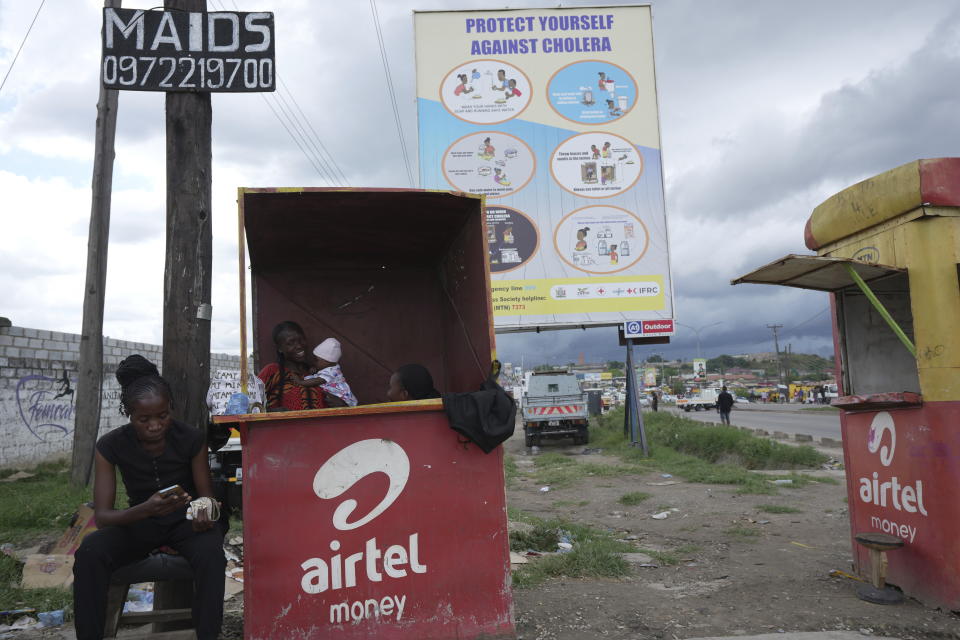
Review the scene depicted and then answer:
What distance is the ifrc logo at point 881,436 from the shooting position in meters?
4.36

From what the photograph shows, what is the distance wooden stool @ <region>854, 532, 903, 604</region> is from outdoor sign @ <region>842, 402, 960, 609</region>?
10cm

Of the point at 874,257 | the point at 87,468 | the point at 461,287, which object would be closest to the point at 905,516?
the point at 874,257

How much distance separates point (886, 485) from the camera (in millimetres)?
4445

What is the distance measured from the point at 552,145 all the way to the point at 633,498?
6.39 m

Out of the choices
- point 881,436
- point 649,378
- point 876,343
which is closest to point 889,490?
point 881,436

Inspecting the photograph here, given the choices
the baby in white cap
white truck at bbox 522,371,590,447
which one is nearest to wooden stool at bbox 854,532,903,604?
the baby in white cap

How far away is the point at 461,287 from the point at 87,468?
665cm

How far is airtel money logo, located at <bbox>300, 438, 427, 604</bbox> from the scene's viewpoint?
3.35 meters

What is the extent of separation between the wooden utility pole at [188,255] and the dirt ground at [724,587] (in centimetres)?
242

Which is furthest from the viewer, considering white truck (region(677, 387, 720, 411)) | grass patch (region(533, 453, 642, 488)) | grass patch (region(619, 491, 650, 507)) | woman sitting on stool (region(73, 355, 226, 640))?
white truck (region(677, 387, 720, 411))

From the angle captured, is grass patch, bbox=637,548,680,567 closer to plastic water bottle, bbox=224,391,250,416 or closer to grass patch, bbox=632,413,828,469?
plastic water bottle, bbox=224,391,250,416

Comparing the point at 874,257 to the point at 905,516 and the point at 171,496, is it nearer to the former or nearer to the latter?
the point at 905,516

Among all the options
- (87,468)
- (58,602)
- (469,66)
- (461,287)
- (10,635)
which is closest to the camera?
(10,635)

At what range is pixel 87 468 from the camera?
890 cm
